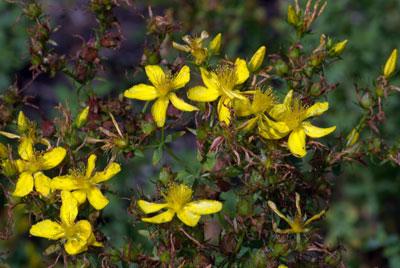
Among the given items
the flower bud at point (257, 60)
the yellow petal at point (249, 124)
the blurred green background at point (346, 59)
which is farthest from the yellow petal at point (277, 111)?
the blurred green background at point (346, 59)

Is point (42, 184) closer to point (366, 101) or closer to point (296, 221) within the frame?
point (296, 221)

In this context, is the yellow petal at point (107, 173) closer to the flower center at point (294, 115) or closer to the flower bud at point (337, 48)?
the flower center at point (294, 115)

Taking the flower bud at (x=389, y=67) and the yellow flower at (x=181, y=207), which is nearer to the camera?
the yellow flower at (x=181, y=207)

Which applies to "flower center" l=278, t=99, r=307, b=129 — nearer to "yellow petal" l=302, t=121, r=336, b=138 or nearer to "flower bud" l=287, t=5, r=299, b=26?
"yellow petal" l=302, t=121, r=336, b=138

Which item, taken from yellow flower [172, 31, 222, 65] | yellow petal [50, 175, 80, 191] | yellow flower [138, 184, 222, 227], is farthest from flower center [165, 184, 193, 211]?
yellow flower [172, 31, 222, 65]

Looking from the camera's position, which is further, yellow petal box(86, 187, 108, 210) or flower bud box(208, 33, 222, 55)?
flower bud box(208, 33, 222, 55)

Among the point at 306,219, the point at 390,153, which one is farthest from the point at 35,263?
the point at 390,153
